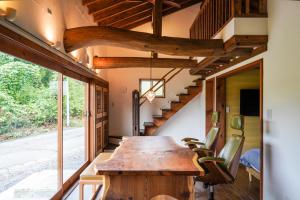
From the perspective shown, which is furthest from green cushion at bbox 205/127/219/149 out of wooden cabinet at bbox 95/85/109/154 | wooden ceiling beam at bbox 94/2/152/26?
wooden ceiling beam at bbox 94/2/152/26

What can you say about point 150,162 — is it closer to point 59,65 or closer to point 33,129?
point 33,129

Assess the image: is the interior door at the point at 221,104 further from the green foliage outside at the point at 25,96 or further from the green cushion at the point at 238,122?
the green foliage outside at the point at 25,96

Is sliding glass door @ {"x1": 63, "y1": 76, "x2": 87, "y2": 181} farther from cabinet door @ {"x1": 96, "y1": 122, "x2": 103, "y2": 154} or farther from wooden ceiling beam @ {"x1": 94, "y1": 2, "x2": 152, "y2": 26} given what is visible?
wooden ceiling beam @ {"x1": 94, "y1": 2, "x2": 152, "y2": 26}

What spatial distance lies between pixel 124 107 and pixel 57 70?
443cm

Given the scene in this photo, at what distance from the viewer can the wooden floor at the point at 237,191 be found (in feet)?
12.0

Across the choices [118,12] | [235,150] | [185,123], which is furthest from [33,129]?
[185,123]

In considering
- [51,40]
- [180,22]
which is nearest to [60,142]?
[51,40]

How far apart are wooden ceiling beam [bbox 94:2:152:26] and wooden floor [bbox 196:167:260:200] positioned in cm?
438

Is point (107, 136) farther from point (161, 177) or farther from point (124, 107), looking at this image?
point (161, 177)

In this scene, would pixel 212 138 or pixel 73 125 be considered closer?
pixel 212 138

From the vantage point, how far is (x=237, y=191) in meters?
3.90

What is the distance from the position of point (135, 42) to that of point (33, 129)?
6.13ft

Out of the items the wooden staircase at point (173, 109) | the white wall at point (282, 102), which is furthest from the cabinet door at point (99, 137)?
the white wall at point (282, 102)

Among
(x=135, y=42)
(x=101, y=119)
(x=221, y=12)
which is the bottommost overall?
(x=101, y=119)
